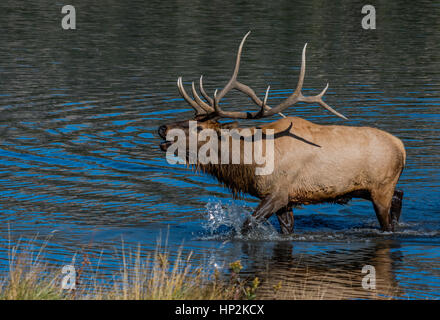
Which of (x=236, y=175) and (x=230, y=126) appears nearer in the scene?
(x=230, y=126)

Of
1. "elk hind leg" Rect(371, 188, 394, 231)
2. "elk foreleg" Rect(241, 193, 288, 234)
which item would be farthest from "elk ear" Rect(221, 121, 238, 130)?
"elk hind leg" Rect(371, 188, 394, 231)

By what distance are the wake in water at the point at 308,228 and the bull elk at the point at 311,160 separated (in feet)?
1.11

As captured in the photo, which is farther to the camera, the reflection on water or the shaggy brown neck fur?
the shaggy brown neck fur

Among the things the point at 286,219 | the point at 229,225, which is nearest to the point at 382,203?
the point at 286,219

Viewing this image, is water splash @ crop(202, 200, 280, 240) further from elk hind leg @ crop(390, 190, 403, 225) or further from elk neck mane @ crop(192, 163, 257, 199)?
elk hind leg @ crop(390, 190, 403, 225)

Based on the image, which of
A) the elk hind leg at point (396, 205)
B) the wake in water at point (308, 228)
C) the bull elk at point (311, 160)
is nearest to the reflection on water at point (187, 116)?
the wake in water at point (308, 228)

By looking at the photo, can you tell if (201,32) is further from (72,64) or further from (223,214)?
(223,214)

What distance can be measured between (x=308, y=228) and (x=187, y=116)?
6.26 metres

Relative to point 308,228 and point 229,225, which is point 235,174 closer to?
point 229,225

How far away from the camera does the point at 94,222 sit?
10.8 metres

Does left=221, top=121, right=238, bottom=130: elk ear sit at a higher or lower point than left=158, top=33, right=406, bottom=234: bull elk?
higher

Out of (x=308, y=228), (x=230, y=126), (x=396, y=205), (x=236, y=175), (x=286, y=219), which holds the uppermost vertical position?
(x=230, y=126)

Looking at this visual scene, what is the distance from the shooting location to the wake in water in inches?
407

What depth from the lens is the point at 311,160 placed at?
10070mm
